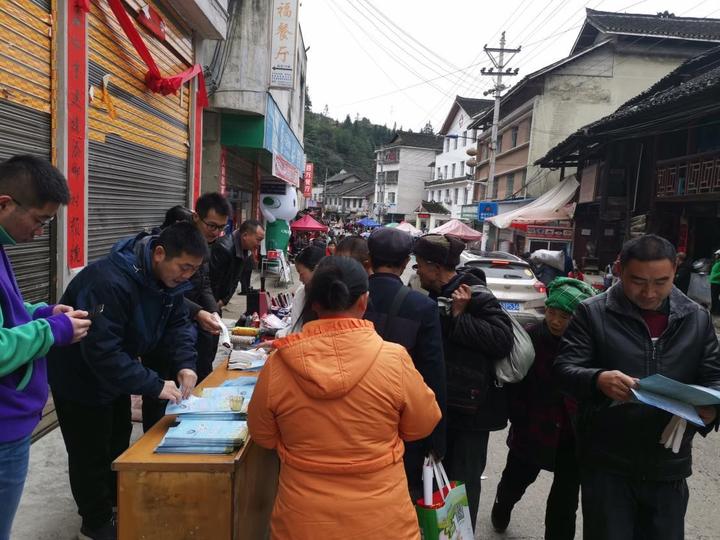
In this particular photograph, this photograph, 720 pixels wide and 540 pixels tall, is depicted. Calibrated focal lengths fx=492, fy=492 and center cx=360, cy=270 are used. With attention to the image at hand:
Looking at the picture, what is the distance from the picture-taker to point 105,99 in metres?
5.12

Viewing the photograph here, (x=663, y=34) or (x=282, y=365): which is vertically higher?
(x=663, y=34)

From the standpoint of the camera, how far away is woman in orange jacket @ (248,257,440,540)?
1.70 m

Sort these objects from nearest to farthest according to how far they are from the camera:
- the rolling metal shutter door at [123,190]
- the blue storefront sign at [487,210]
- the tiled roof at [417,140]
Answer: the rolling metal shutter door at [123,190], the blue storefront sign at [487,210], the tiled roof at [417,140]

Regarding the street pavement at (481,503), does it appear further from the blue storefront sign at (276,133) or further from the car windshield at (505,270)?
the blue storefront sign at (276,133)

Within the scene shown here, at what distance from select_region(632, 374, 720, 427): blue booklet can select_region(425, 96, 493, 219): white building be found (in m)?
34.7

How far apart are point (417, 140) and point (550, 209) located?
38.7 metres

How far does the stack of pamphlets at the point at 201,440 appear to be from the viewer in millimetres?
2119

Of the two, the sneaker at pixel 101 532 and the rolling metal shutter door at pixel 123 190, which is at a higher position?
the rolling metal shutter door at pixel 123 190

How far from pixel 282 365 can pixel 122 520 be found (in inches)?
40.0

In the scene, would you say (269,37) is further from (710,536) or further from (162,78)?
(710,536)

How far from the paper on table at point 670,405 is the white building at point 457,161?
34737 millimetres

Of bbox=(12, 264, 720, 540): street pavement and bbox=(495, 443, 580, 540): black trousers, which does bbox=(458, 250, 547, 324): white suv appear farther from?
bbox=(495, 443, 580, 540): black trousers

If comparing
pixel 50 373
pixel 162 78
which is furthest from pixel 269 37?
pixel 50 373

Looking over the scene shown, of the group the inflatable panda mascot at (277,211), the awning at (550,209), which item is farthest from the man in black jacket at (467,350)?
the awning at (550,209)
